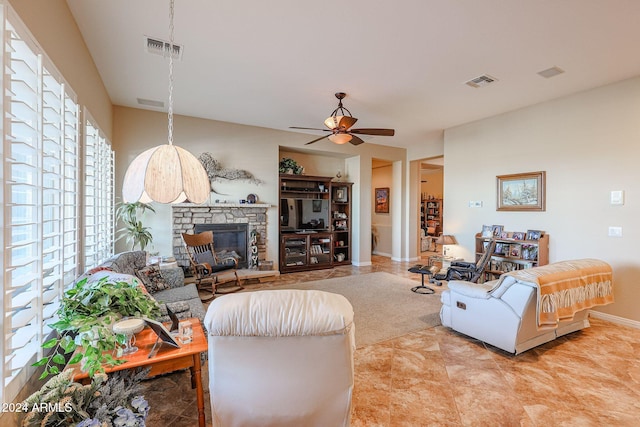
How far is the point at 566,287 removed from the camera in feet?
8.82

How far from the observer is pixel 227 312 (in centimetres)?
127

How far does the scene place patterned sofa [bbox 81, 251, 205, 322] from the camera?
2.78 metres

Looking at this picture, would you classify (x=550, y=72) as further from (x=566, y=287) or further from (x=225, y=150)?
(x=225, y=150)

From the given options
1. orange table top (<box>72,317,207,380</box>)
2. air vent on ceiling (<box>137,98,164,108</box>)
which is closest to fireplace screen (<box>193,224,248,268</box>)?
air vent on ceiling (<box>137,98,164,108</box>)

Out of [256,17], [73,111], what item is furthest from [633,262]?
[73,111]

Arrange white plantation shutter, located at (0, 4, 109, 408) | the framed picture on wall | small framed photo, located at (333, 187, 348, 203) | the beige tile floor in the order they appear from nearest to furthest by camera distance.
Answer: white plantation shutter, located at (0, 4, 109, 408) < the beige tile floor < small framed photo, located at (333, 187, 348, 203) < the framed picture on wall

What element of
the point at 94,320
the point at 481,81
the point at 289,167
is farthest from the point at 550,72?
the point at 94,320

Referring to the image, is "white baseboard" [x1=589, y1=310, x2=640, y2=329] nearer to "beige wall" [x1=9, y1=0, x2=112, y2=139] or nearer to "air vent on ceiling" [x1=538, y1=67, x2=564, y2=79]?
"air vent on ceiling" [x1=538, y1=67, x2=564, y2=79]

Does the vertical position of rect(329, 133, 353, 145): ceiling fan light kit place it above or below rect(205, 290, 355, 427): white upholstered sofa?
above

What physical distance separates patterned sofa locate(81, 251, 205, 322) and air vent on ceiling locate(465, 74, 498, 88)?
416 centimetres

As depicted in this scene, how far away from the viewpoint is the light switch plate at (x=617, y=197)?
3596 mm

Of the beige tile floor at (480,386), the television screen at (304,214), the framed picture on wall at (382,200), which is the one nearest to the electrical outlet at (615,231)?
the beige tile floor at (480,386)

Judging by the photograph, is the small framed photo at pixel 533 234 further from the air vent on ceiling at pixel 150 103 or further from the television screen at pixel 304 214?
the air vent on ceiling at pixel 150 103

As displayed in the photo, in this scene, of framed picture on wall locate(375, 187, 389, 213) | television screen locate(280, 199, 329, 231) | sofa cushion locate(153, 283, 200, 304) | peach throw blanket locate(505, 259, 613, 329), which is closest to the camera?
peach throw blanket locate(505, 259, 613, 329)
